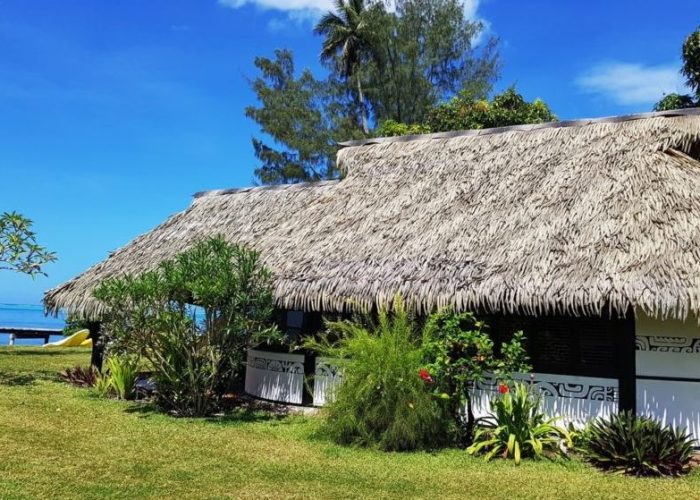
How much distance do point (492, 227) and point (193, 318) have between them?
412 centimetres

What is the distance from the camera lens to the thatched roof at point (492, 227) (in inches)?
290

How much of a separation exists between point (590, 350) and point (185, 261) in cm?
506

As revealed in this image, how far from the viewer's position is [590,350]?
7820 millimetres

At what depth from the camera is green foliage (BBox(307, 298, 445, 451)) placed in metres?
7.18

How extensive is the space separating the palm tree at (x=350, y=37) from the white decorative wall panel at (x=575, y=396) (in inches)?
778

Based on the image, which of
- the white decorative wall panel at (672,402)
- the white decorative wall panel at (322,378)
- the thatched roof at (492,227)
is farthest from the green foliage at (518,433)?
the white decorative wall panel at (322,378)

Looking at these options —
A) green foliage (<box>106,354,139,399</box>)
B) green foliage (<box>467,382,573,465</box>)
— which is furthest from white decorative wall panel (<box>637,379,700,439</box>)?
green foliage (<box>106,354,139,399</box>)

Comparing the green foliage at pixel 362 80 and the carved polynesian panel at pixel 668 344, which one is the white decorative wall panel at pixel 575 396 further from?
the green foliage at pixel 362 80

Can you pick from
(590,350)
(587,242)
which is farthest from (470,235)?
(590,350)

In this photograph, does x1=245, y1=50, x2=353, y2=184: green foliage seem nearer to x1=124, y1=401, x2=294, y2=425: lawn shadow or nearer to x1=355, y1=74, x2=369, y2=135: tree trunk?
x1=355, y1=74, x2=369, y2=135: tree trunk

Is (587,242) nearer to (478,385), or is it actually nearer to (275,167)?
(478,385)

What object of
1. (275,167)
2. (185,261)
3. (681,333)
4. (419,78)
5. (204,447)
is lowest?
(204,447)

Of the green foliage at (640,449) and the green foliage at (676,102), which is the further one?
the green foliage at (676,102)

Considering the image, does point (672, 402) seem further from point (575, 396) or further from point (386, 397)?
point (386, 397)
